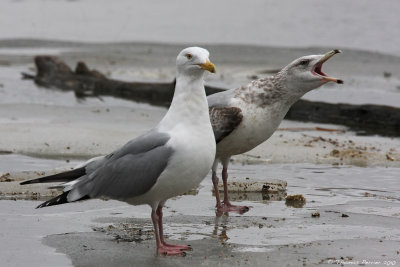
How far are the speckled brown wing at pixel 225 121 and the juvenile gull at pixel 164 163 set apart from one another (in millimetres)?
1516

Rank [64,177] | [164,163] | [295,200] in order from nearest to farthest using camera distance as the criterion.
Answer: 1. [164,163]
2. [64,177]
3. [295,200]

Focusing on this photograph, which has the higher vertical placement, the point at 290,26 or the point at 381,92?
the point at 290,26

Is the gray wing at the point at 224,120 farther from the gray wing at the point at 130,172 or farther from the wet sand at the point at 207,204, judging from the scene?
the gray wing at the point at 130,172

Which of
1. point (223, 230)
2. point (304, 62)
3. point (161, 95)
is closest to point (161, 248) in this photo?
point (223, 230)

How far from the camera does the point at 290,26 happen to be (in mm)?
27219

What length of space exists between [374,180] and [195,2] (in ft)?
82.3

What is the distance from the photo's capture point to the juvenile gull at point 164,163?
21.5 ft

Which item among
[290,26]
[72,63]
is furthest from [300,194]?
[290,26]

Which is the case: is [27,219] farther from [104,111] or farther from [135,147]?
[104,111]

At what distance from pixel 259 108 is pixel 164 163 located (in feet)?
7.55

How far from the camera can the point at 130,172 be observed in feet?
22.2

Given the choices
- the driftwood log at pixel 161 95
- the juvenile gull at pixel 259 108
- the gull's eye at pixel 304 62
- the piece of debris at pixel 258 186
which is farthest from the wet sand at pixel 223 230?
the driftwood log at pixel 161 95

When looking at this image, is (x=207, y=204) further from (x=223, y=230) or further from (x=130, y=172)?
(x=130, y=172)

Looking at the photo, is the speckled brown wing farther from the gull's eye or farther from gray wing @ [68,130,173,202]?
gray wing @ [68,130,173,202]
